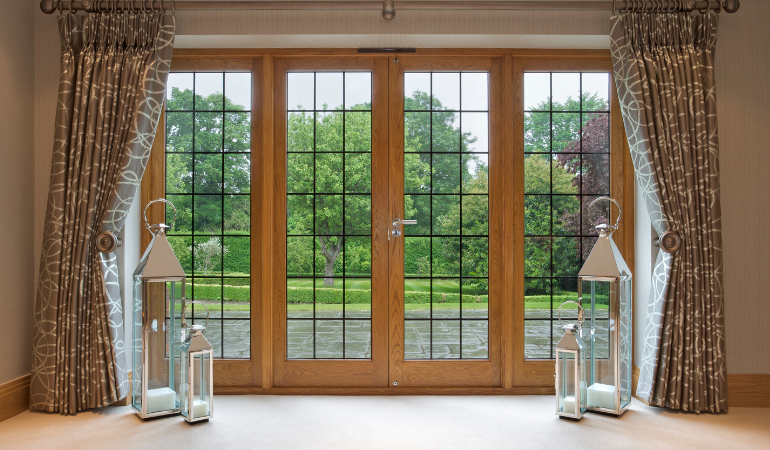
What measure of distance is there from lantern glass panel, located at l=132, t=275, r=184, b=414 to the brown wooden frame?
461 millimetres

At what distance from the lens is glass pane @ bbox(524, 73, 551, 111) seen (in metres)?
3.03

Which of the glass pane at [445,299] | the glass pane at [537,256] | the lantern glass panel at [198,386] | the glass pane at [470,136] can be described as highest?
the glass pane at [470,136]

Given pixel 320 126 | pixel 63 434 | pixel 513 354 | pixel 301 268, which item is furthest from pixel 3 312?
pixel 513 354

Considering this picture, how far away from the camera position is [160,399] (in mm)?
2508

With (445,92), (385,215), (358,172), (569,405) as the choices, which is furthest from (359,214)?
(569,405)

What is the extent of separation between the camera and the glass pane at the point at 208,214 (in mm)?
3020

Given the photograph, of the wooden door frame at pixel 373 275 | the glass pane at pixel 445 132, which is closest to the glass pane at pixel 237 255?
the wooden door frame at pixel 373 275

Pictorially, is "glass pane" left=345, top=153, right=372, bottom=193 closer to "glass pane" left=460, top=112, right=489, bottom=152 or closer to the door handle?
the door handle

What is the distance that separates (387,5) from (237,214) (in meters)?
1.57

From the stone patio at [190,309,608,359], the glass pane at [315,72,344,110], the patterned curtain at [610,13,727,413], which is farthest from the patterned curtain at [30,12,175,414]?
the patterned curtain at [610,13,727,413]

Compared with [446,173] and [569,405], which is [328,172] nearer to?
[446,173]

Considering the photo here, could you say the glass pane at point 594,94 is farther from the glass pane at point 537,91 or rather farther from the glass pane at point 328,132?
the glass pane at point 328,132

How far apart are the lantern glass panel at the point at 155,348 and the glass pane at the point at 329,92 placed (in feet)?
4.54

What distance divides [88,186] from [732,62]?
12.5 feet
